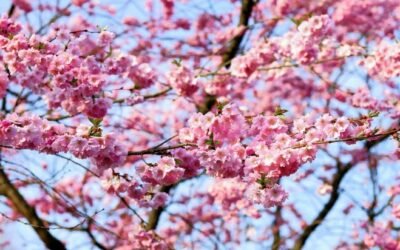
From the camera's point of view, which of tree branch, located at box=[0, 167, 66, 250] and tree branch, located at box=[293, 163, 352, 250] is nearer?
tree branch, located at box=[0, 167, 66, 250]

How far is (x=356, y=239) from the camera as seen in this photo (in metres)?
9.38

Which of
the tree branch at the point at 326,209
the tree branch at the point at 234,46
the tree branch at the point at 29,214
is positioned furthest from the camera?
the tree branch at the point at 326,209

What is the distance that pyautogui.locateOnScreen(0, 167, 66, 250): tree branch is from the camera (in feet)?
19.3

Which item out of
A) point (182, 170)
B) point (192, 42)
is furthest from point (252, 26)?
point (182, 170)

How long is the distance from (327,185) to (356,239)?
36.2 inches

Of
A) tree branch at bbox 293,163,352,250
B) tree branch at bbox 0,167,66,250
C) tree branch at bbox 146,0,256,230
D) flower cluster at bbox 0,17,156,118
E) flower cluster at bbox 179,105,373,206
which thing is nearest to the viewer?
flower cluster at bbox 179,105,373,206

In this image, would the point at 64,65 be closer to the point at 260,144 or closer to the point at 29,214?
the point at 260,144

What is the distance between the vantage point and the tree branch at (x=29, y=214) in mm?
5891

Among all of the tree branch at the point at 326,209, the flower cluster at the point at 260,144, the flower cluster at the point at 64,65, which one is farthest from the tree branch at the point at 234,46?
the flower cluster at the point at 260,144

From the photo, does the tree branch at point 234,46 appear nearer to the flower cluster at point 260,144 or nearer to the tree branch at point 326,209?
Answer: the tree branch at point 326,209

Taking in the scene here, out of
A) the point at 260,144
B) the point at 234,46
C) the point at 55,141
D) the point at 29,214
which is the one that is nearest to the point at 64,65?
Result: the point at 55,141

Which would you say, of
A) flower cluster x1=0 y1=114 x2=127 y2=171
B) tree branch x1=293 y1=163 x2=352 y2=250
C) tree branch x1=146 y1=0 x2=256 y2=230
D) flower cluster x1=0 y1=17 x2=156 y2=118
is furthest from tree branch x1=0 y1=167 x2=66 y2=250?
tree branch x1=293 y1=163 x2=352 y2=250

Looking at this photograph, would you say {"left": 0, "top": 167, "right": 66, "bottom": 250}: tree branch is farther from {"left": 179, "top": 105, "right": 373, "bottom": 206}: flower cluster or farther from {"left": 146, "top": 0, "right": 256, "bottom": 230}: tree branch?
{"left": 179, "top": 105, "right": 373, "bottom": 206}: flower cluster

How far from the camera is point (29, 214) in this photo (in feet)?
19.5
